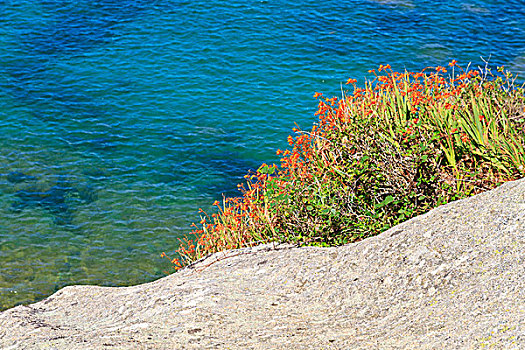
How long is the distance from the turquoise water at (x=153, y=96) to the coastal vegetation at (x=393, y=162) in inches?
212

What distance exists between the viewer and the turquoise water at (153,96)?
13.6 metres

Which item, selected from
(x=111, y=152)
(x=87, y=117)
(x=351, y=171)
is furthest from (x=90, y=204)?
(x=351, y=171)

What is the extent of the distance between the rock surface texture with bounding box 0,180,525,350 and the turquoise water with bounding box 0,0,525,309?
17.4ft

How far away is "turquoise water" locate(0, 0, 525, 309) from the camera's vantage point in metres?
13.6

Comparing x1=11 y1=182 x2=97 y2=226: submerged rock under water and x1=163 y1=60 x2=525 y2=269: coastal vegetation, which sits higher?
x1=163 y1=60 x2=525 y2=269: coastal vegetation

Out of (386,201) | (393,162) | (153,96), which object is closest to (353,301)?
(386,201)

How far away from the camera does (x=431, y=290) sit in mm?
5711

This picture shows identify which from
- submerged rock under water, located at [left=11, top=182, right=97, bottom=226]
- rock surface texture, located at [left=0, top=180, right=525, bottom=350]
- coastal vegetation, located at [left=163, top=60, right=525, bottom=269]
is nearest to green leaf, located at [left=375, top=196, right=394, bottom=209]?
coastal vegetation, located at [left=163, top=60, right=525, bottom=269]

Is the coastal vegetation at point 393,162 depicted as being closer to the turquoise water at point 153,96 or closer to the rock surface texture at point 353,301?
the rock surface texture at point 353,301

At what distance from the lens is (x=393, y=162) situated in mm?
7918

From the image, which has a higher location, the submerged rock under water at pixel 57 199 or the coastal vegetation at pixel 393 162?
the coastal vegetation at pixel 393 162

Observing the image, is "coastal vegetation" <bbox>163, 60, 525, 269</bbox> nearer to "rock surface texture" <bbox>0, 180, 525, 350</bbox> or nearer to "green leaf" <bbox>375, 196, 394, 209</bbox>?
"green leaf" <bbox>375, 196, 394, 209</bbox>

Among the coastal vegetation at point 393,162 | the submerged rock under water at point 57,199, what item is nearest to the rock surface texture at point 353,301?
the coastal vegetation at point 393,162

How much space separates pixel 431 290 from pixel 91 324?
14.8ft
